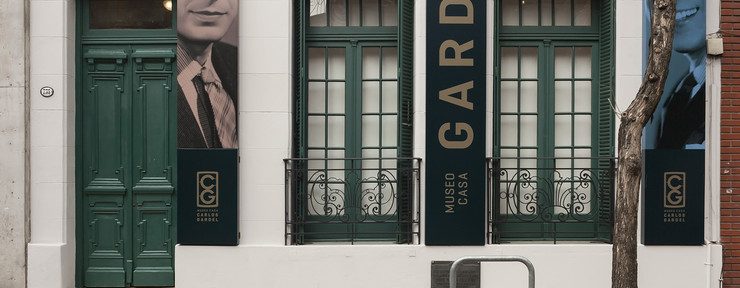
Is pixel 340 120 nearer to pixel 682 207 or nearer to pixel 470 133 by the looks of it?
pixel 470 133

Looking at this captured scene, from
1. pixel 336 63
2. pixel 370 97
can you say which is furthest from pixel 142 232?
pixel 370 97

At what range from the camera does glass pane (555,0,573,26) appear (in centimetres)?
1015

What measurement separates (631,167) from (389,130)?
3931 mm

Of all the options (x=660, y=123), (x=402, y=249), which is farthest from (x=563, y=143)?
(x=402, y=249)

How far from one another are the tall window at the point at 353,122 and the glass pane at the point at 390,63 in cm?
1

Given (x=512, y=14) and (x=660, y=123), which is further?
(x=512, y=14)

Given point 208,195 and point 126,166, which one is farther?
point 126,166

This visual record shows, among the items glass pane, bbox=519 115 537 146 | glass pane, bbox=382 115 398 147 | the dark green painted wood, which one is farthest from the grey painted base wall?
glass pane, bbox=519 115 537 146

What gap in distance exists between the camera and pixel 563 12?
33.3 feet

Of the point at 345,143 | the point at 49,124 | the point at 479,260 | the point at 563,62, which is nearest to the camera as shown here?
the point at 479,260

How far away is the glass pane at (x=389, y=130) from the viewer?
10070mm

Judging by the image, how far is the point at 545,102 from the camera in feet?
33.0

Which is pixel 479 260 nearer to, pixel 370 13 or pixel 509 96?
pixel 509 96

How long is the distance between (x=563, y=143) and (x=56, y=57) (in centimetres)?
724
